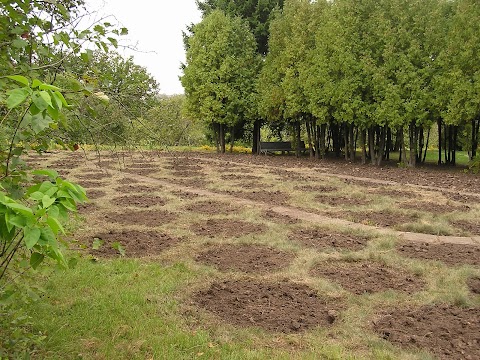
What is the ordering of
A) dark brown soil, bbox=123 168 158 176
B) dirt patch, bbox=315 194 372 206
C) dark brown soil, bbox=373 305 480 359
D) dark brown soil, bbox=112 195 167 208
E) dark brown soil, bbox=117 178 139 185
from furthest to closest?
dark brown soil, bbox=123 168 158 176 → dark brown soil, bbox=117 178 139 185 → dirt patch, bbox=315 194 372 206 → dark brown soil, bbox=112 195 167 208 → dark brown soil, bbox=373 305 480 359

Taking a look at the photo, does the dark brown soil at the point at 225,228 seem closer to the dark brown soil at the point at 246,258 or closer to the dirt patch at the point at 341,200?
the dark brown soil at the point at 246,258

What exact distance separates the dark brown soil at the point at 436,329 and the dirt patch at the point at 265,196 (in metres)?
6.25

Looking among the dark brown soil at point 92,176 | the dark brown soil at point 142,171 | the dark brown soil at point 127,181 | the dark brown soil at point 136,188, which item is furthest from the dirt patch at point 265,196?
the dark brown soil at point 142,171

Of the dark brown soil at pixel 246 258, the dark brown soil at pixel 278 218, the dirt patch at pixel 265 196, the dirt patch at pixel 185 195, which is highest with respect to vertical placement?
the dirt patch at pixel 185 195

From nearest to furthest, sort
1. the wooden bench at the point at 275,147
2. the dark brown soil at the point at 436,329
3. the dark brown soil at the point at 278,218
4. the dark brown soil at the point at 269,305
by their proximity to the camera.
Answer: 1. the dark brown soil at the point at 436,329
2. the dark brown soil at the point at 269,305
3. the dark brown soil at the point at 278,218
4. the wooden bench at the point at 275,147

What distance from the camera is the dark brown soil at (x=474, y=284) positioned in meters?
5.31

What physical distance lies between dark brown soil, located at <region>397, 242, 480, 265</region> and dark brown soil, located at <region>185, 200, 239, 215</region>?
13.3 ft

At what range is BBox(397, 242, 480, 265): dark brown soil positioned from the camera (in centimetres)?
644

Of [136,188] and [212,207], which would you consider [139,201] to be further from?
[136,188]

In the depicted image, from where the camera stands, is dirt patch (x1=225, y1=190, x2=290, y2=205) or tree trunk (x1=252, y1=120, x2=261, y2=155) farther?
Answer: tree trunk (x1=252, y1=120, x2=261, y2=155)

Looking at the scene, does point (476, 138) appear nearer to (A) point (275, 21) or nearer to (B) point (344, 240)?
(A) point (275, 21)

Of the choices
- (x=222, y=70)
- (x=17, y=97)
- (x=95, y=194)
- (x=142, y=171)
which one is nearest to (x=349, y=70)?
(x=222, y=70)

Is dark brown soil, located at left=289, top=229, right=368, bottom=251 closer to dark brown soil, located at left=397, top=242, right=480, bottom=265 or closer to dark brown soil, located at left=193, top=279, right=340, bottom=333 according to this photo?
dark brown soil, located at left=397, top=242, right=480, bottom=265

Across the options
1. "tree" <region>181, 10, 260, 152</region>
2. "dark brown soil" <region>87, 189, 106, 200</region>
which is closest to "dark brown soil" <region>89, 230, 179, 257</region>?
"dark brown soil" <region>87, 189, 106, 200</region>
